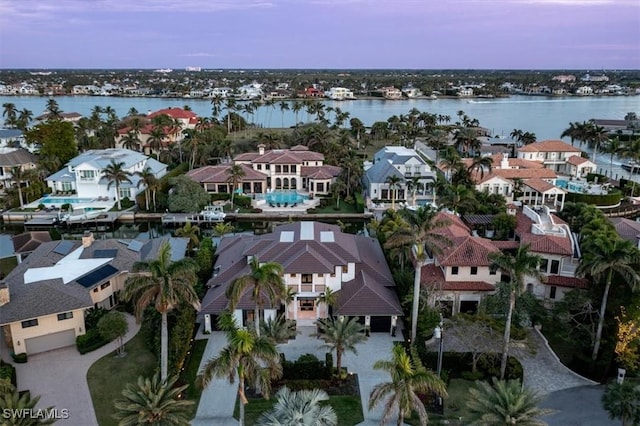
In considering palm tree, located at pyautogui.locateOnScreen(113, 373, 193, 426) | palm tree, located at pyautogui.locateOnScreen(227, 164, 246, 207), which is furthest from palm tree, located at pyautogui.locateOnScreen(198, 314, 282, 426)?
palm tree, located at pyautogui.locateOnScreen(227, 164, 246, 207)

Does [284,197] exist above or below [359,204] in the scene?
above

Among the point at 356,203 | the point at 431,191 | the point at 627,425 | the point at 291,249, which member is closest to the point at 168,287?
the point at 291,249

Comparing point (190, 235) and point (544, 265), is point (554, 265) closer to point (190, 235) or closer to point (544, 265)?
point (544, 265)

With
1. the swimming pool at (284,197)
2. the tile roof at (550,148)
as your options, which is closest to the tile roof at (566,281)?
the swimming pool at (284,197)

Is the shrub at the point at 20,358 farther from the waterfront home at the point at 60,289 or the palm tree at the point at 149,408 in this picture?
the palm tree at the point at 149,408

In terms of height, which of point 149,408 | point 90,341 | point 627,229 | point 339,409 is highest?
point 627,229

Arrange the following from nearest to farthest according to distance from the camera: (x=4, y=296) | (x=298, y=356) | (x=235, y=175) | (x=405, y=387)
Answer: (x=405, y=387)
(x=4, y=296)
(x=298, y=356)
(x=235, y=175)

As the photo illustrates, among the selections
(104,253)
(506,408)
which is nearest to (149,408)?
(506,408)
